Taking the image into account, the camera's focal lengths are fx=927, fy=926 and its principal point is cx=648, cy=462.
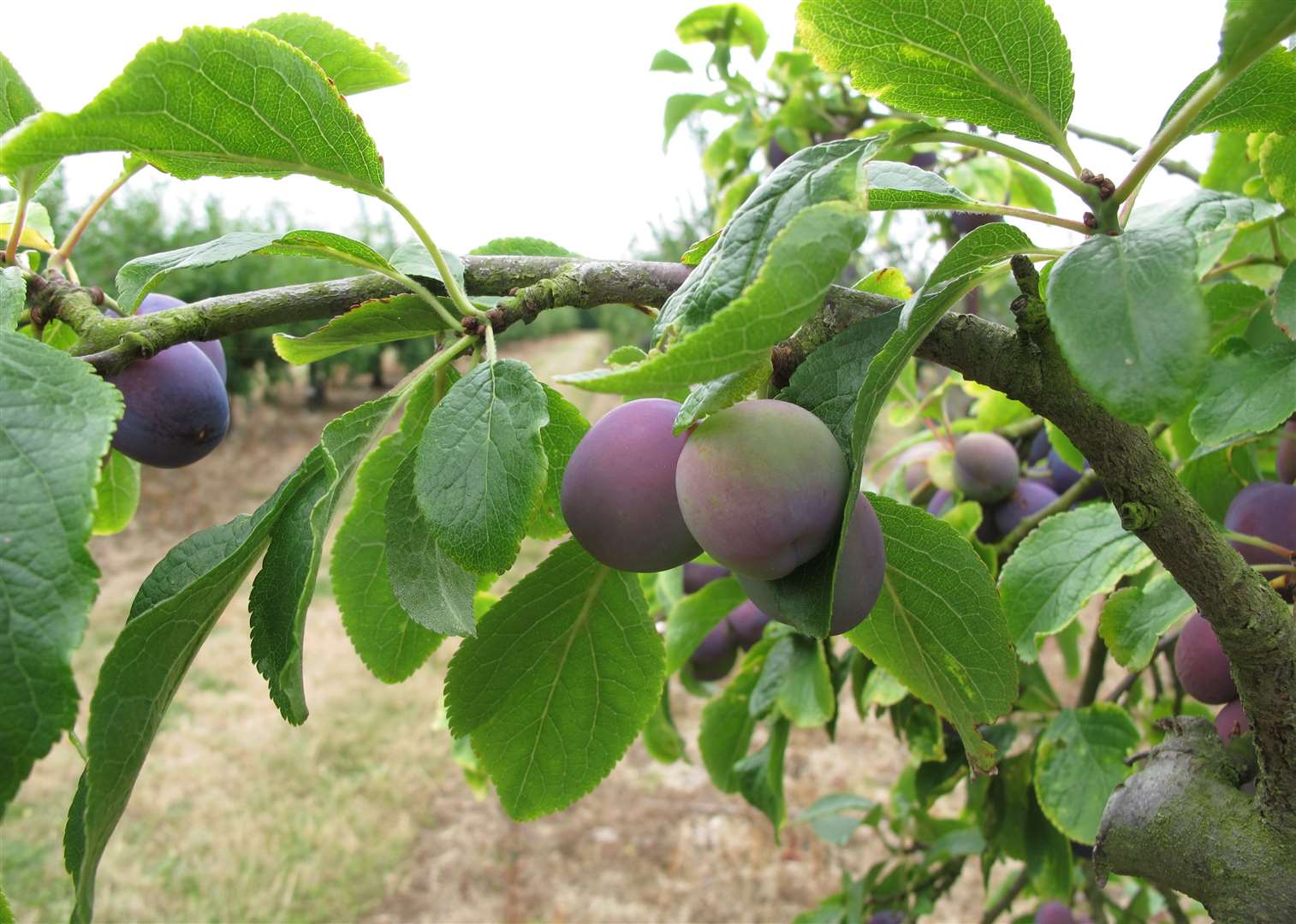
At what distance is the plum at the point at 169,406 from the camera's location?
0.67 m

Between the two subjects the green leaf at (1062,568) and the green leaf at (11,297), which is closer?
the green leaf at (11,297)

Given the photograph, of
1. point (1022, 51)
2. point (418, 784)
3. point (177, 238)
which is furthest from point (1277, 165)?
point (177, 238)

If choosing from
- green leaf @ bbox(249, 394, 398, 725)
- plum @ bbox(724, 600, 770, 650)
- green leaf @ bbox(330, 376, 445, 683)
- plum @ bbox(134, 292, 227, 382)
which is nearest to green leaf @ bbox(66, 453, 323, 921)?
green leaf @ bbox(249, 394, 398, 725)

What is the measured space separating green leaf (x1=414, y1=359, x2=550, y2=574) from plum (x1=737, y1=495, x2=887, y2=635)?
0.40ft

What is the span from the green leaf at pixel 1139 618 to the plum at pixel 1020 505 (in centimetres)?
44

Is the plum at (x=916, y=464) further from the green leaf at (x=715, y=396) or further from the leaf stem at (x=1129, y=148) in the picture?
the green leaf at (x=715, y=396)

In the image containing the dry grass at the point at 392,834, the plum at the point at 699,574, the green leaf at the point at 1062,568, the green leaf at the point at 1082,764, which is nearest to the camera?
the green leaf at the point at 1062,568

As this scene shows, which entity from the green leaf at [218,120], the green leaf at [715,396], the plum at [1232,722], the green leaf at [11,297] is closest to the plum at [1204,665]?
the plum at [1232,722]

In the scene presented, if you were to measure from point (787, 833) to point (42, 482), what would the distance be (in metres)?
2.96

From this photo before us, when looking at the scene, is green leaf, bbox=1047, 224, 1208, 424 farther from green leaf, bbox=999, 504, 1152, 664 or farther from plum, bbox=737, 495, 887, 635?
Result: green leaf, bbox=999, 504, 1152, 664

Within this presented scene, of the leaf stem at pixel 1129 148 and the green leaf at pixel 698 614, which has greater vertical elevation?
the leaf stem at pixel 1129 148

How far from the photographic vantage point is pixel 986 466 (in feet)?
3.94

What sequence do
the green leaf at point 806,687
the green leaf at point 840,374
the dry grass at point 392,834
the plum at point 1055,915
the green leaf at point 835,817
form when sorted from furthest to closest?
the dry grass at point 392,834 → the green leaf at point 835,817 → the plum at point 1055,915 → the green leaf at point 806,687 → the green leaf at point 840,374

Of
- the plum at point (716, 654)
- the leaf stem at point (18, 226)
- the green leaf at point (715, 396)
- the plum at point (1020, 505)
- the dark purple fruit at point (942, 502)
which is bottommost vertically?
the plum at point (716, 654)
